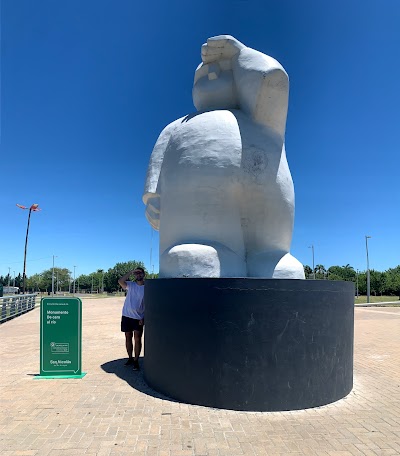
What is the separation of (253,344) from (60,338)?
2967mm

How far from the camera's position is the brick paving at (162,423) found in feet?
10.3

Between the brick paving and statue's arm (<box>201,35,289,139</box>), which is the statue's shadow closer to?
the brick paving

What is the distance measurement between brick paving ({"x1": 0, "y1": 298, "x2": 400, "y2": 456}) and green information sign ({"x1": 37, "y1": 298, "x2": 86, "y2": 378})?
11.0 inches

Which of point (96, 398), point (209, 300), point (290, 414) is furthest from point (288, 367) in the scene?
point (96, 398)

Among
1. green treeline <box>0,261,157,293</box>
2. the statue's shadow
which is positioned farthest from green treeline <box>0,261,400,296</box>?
the statue's shadow

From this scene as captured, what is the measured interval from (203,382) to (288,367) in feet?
2.85

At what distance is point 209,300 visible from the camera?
409 cm

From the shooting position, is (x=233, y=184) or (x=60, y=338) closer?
(x=233, y=184)

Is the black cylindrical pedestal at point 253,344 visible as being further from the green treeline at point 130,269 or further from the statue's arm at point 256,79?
the green treeline at point 130,269

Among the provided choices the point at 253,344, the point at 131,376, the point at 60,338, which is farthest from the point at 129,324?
the point at 253,344

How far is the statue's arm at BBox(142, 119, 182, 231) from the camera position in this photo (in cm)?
542

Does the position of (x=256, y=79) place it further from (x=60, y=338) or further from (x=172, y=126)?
(x=60, y=338)

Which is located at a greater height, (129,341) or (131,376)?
(129,341)

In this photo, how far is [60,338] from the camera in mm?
5555
